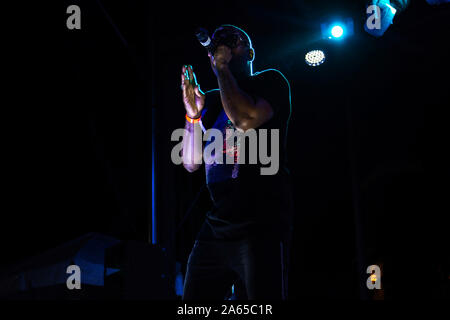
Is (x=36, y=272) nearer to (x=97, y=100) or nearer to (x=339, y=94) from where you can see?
(x=97, y=100)

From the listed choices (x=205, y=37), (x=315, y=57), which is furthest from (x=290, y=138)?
(x=205, y=37)

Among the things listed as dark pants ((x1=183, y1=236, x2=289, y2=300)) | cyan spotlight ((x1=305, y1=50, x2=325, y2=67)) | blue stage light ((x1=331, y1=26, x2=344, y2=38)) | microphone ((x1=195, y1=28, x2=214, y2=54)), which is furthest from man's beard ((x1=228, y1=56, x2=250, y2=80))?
cyan spotlight ((x1=305, y1=50, x2=325, y2=67))

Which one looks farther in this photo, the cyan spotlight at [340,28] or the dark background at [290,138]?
the cyan spotlight at [340,28]

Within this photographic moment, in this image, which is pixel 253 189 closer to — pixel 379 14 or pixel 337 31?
pixel 379 14

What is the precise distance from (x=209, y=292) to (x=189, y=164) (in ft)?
2.31

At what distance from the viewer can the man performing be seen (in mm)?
1778

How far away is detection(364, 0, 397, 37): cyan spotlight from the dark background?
0.23 meters

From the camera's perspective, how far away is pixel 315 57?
5.07 meters

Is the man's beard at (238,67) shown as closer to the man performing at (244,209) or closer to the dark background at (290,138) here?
the man performing at (244,209)

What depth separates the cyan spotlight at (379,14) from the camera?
4094mm

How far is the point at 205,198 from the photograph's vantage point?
13.8ft

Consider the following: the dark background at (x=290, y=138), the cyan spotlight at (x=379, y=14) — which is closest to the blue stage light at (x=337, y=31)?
the dark background at (x=290, y=138)
